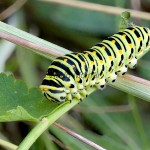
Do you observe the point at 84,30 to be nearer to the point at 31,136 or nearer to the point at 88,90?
the point at 88,90

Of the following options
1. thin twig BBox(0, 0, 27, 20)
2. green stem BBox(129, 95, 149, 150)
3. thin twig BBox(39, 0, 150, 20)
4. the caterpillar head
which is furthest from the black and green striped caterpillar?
thin twig BBox(0, 0, 27, 20)

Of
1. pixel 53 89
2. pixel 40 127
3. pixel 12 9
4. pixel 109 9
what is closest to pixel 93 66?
pixel 53 89

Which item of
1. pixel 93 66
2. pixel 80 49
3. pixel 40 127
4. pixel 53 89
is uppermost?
pixel 80 49

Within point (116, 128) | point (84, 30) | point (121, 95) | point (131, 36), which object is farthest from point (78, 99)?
point (84, 30)

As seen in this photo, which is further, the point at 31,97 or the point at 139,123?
the point at 139,123

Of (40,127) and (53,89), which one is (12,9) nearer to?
(53,89)

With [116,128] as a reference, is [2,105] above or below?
below
